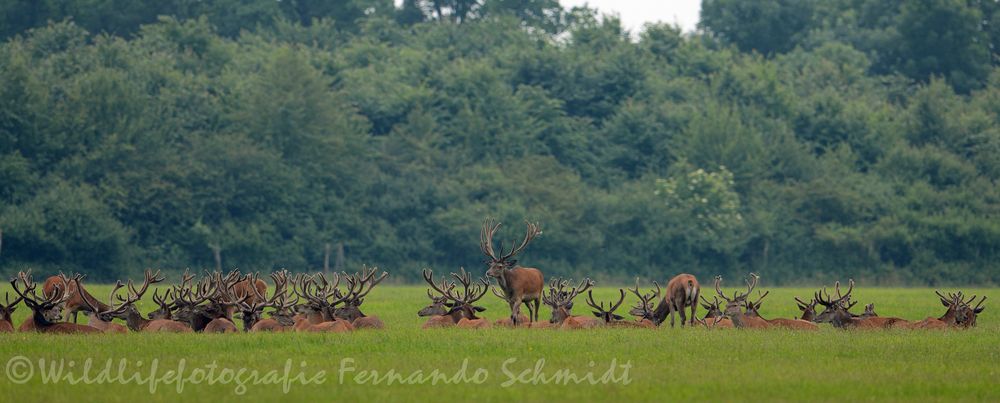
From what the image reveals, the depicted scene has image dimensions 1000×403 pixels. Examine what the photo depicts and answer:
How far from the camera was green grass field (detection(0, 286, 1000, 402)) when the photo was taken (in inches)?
531

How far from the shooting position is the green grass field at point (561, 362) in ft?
44.3

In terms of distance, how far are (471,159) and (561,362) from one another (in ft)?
136

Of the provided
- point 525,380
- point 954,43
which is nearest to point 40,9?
point 954,43

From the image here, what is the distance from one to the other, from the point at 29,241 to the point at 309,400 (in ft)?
116

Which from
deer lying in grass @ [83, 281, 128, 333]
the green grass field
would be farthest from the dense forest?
the green grass field

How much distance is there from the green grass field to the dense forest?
101 ft

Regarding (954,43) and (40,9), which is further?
(954,43)

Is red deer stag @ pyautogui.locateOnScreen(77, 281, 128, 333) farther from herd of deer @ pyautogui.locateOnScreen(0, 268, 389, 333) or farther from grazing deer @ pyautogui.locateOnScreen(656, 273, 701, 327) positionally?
grazing deer @ pyautogui.locateOnScreen(656, 273, 701, 327)

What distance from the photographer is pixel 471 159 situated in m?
57.3

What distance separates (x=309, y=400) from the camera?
12984mm

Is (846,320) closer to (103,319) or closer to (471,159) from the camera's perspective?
(103,319)

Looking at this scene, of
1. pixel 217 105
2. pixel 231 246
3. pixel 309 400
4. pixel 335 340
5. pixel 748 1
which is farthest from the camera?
pixel 748 1

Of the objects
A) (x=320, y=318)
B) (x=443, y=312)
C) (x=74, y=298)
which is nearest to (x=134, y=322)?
(x=74, y=298)

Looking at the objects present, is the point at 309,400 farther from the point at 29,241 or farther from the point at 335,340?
the point at 29,241
